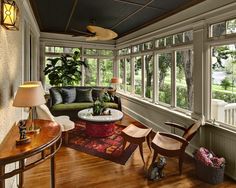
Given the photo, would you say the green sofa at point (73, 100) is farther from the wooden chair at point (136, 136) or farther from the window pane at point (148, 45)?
the wooden chair at point (136, 136)

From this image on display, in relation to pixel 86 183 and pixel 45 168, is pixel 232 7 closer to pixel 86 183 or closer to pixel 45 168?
pixel 86 183

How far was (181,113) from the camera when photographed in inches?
149

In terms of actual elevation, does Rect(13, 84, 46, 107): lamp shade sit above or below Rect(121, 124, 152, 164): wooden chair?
above

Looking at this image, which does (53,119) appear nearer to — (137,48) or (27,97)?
(27,97)

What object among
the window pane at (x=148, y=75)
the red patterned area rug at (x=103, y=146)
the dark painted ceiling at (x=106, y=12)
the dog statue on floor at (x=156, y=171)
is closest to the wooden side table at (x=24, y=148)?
the dog statue on floor at (x=156, y=171)

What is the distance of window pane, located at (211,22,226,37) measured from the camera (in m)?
2.83

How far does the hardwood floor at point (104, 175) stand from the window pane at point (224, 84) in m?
0.94

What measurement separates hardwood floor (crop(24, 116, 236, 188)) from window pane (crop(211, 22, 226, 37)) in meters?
2.15

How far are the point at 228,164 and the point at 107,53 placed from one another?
5.93 metres

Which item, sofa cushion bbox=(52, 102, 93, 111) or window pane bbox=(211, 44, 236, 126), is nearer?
window pane bbox=(211, 44, 236, 126)

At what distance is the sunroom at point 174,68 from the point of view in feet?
8.39

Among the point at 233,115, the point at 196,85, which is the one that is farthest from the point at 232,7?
the point at 233,115

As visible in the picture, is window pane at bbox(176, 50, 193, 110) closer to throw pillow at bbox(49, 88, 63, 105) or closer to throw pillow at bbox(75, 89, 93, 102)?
throw pillow at bbox(75, 89, 93, 102)

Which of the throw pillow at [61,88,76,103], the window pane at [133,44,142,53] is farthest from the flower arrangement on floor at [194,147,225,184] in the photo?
the throw pillow at [61,88,76,103]
